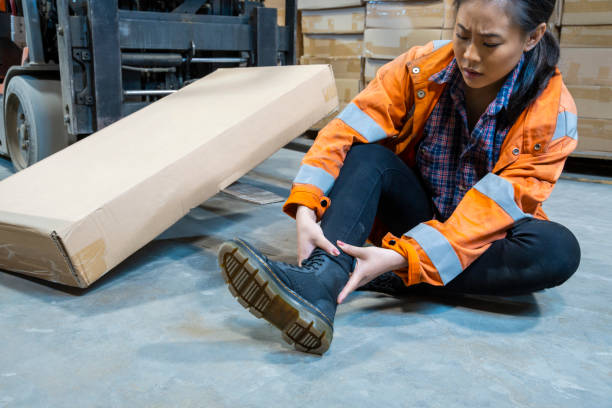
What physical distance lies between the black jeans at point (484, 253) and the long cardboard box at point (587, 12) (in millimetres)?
2336

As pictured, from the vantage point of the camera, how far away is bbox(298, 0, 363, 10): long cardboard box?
3.63m

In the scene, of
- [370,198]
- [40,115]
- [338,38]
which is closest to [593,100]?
[338,38]

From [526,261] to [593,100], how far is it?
2348 millimetres

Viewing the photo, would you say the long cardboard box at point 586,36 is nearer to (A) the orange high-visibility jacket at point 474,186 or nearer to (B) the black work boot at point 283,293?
(A) the orange high-visibility jacket at point 474,186

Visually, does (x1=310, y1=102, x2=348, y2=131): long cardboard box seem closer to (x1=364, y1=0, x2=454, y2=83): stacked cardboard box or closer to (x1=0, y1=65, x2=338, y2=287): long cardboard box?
(x1=364, y1=0, x2=454, y2=83): stacked cardboard box

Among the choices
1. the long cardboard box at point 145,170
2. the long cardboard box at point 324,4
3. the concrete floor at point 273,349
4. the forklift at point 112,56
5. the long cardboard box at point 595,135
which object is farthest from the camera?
the long cardboard box at point 324,4

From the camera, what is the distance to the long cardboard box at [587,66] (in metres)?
3.03

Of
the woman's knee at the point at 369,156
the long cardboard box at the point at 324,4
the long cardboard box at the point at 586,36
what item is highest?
the long cardboard box at the point at 324,4

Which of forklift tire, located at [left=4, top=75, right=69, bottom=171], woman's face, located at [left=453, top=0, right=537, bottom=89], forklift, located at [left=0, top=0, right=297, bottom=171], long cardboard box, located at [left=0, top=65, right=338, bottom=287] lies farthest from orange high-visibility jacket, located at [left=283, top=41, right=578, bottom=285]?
forklift tire, located at [left=4, top=75, right=69, bottom=171]

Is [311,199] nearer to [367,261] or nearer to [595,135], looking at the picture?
[367,261]

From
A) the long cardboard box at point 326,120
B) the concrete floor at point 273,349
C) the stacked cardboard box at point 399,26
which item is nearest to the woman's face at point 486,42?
the concrete floor at point 273,349

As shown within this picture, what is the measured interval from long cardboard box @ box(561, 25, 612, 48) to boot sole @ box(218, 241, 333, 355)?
9.28ft

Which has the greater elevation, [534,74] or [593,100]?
[534,74]

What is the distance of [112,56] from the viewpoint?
2.19m
